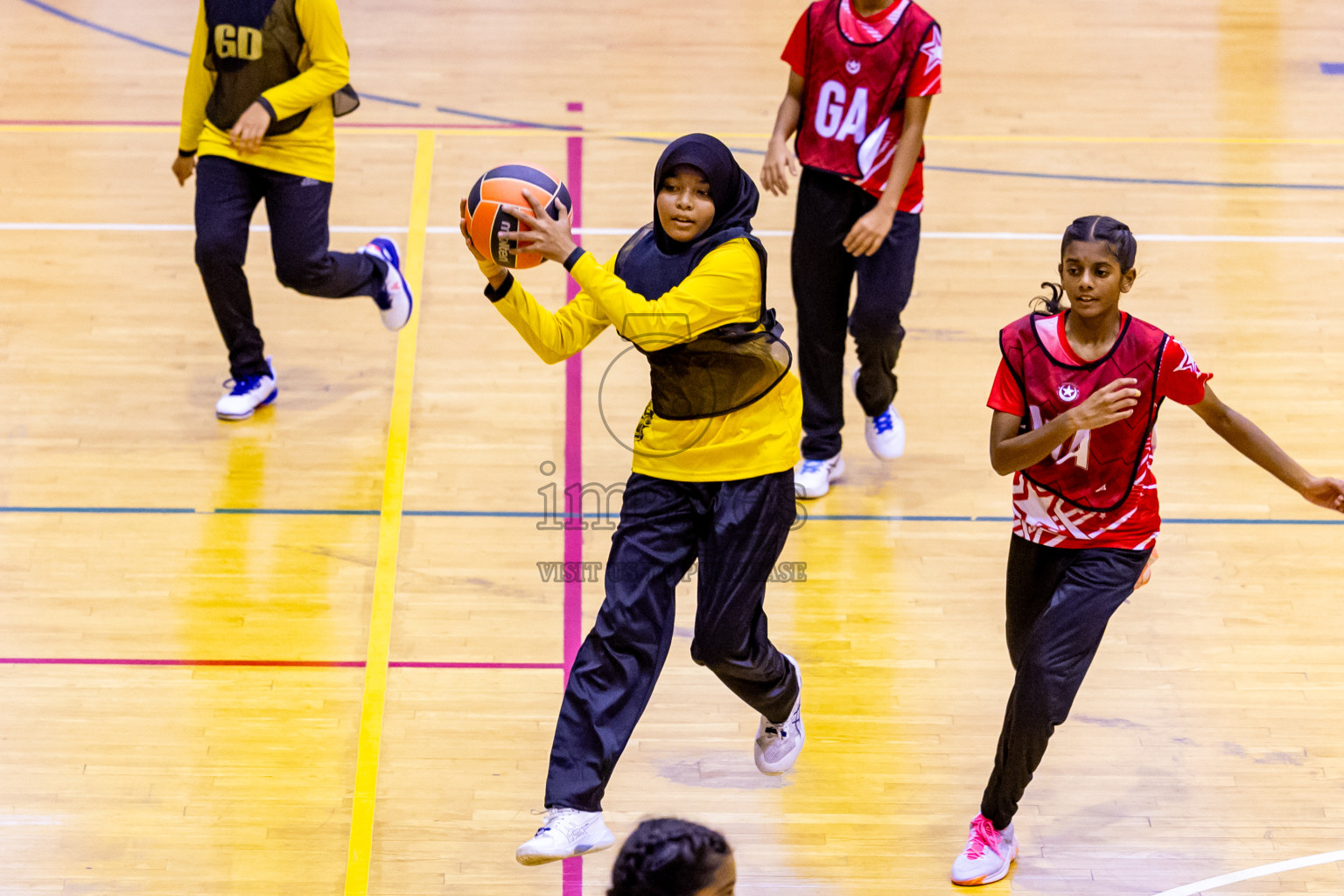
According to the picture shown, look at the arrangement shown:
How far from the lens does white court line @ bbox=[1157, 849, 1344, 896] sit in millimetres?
4105

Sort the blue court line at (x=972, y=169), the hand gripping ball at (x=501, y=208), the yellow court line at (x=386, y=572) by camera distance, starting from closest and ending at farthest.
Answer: the hand gripping ball at (x=501, y=208)
the yellow court line at (x=386, y=572)
the blue court line at (x=972, y=169)

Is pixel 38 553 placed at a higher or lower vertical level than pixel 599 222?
lower

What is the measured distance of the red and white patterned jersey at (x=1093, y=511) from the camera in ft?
12.1

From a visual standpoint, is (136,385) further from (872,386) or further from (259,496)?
(872,386)

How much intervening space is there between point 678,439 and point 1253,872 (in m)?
2.05

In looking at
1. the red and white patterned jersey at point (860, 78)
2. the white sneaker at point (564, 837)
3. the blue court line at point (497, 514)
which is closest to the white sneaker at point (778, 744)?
the white sneaker at point (564, 837)

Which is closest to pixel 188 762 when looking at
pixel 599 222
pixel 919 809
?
pixel 919 809

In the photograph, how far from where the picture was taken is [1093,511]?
149 inches

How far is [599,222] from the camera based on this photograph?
288 inches

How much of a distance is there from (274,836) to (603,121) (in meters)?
5.14

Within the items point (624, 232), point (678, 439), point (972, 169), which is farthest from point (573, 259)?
point (972, 169)

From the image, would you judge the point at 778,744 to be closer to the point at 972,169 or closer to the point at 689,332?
the point at 689,332

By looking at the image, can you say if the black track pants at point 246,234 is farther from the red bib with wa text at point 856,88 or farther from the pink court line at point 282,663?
the red bib with wa text at point 856,88

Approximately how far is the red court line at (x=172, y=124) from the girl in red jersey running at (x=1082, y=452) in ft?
16.4
